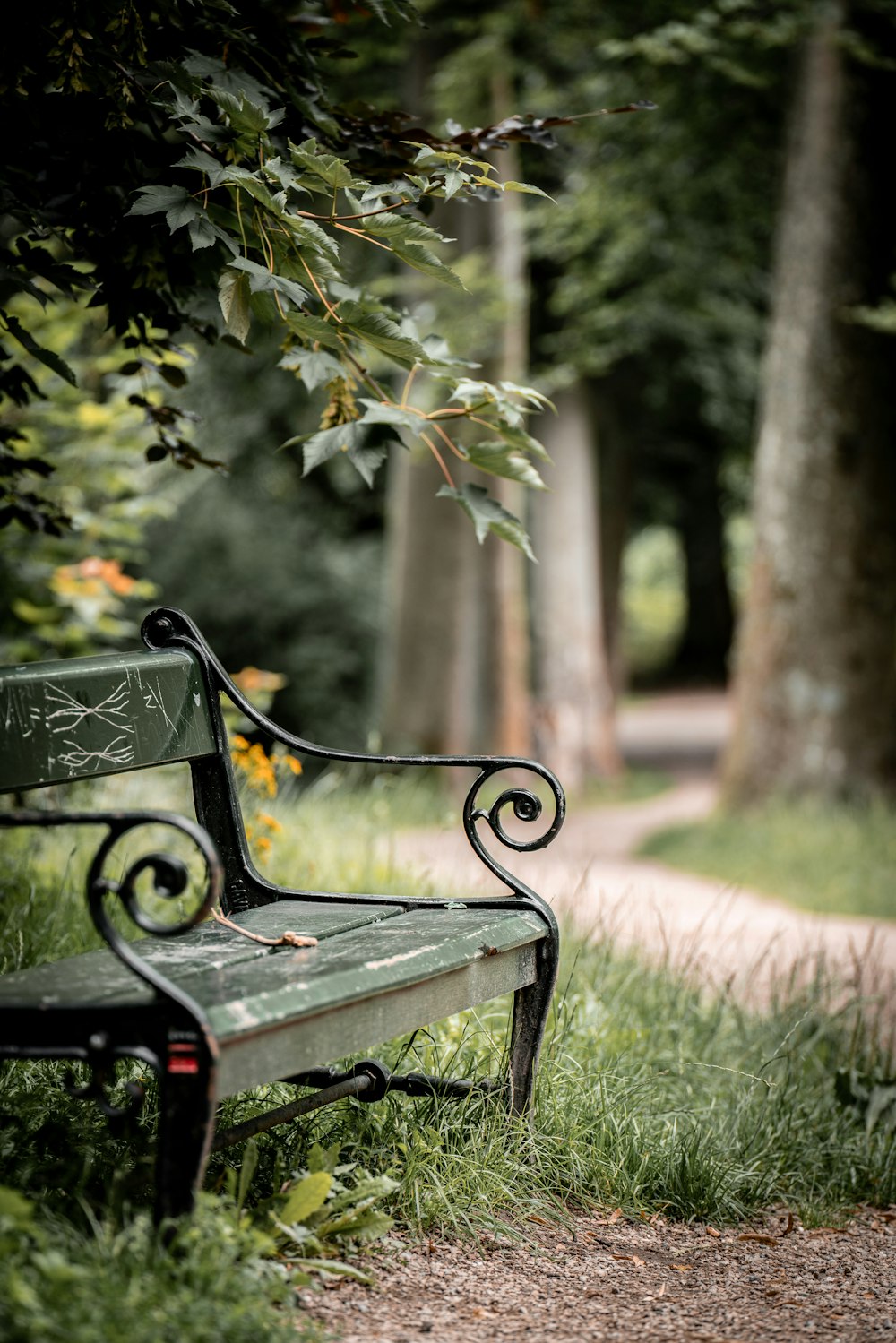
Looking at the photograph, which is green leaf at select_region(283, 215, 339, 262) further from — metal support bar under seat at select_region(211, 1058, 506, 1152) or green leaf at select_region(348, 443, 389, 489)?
metal support bar under seat at select_region(211, 1058, 506, 1152)

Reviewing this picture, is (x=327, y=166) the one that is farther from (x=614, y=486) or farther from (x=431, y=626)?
(x=614, y=486)

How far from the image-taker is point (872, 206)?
9570 millimetres

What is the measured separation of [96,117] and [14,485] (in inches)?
44.7

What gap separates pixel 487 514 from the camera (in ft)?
10.4

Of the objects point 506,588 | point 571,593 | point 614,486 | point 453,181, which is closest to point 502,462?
point 453,181

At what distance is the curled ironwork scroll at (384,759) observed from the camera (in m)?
3.15

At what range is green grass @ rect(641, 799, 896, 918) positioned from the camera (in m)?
7.40

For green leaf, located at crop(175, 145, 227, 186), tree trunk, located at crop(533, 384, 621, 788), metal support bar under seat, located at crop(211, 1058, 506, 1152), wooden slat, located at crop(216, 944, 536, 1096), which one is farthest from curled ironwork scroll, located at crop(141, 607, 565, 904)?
tree trunk, located at crop(533, 384, 621, 788)

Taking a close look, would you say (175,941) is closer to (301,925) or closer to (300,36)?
(301,925)

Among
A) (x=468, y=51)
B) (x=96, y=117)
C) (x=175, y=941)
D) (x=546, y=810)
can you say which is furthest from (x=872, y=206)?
(x=175, y=941)

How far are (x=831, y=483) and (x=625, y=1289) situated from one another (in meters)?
7.44

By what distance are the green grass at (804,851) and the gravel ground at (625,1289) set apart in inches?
159

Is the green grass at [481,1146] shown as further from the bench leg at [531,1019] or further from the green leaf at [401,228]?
the green leaf at [401,228]

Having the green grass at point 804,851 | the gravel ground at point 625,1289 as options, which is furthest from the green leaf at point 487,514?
the green grass at point 804,851
